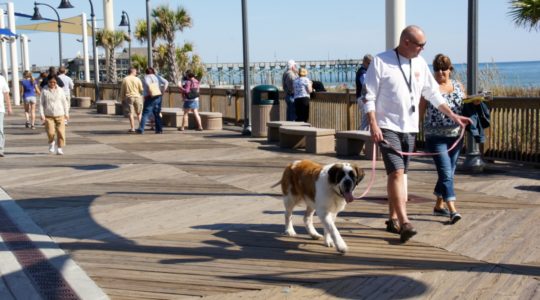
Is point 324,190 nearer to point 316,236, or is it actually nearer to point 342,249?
point 342,249

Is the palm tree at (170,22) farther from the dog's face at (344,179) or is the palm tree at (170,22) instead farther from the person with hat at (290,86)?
the dog's face at (344,179)

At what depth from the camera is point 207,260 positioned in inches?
239

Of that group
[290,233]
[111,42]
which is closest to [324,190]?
[290,233]

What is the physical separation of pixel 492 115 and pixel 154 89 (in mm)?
9264

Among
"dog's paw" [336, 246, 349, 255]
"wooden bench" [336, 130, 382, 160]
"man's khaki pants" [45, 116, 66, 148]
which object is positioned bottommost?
"dog's paw" [336, 246, 349, 255]

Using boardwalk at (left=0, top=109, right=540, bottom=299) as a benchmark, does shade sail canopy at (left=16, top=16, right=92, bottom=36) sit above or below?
above

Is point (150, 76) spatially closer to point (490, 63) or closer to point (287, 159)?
point (287, 159)

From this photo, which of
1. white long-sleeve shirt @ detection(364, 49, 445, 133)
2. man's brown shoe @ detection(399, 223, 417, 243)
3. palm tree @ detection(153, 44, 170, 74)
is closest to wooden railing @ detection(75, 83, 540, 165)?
white long-sleeve shirt @ detection(364, 49, 445, 133)

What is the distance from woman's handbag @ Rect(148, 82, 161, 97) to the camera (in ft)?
60.0

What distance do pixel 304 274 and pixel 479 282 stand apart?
1.26 metres

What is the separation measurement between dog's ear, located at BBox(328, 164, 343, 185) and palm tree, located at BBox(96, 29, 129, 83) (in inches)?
2196

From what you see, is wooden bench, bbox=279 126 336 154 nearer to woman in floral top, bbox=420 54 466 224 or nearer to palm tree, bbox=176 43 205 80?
woman in floral top, bbox=420 54 466 224

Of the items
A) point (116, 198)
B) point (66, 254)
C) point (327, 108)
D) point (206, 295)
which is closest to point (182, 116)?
point (327, 108)

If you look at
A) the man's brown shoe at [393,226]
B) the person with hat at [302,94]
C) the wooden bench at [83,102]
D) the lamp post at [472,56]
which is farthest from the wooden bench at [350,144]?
the wooden bench at [83,102]
